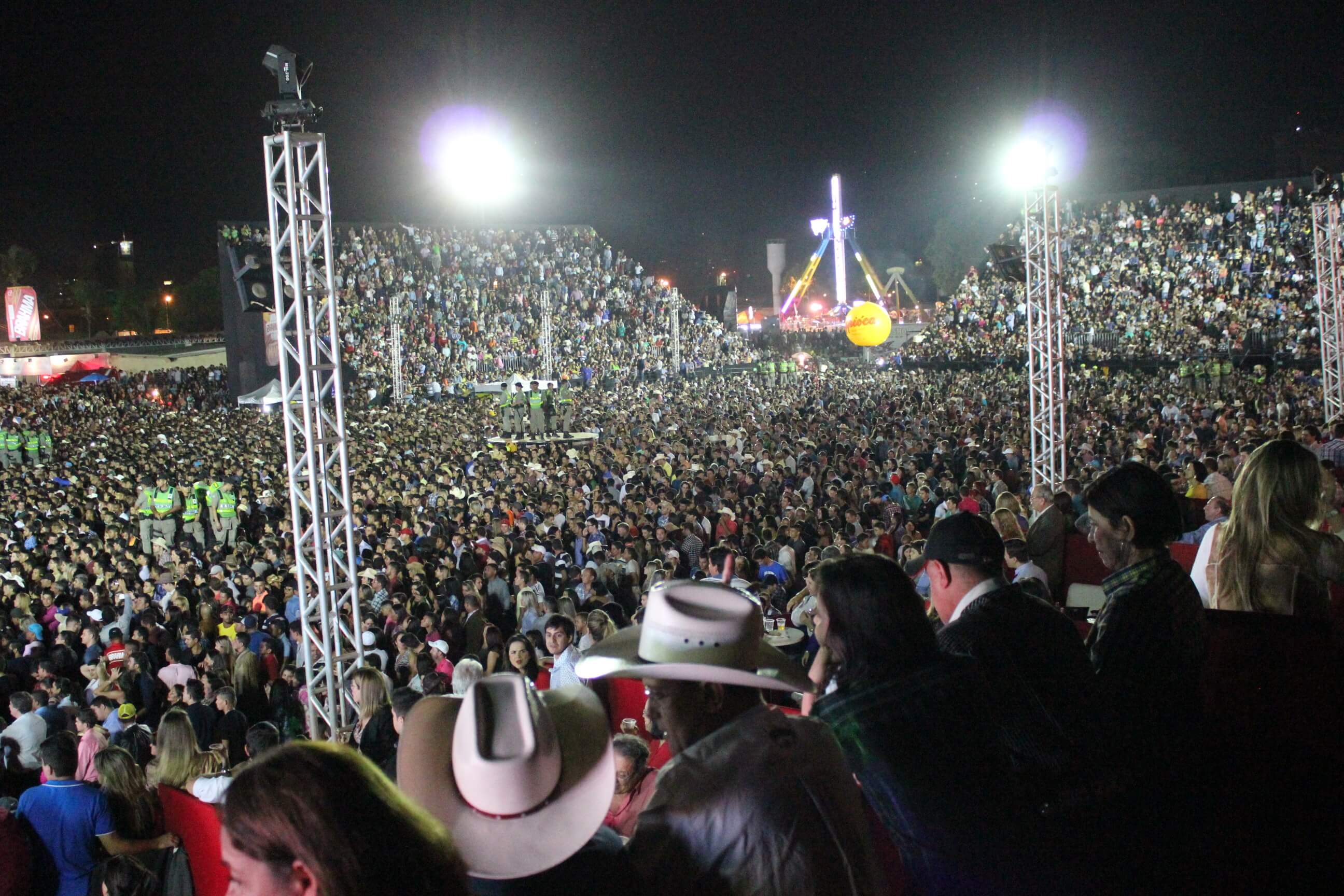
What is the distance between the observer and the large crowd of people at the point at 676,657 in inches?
63.6

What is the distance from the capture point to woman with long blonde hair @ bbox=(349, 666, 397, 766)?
517cm

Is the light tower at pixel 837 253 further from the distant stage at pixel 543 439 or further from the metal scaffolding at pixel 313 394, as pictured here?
the metal scaffolding at pixel 313 394

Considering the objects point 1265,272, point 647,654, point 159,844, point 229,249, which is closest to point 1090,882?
point 647,654

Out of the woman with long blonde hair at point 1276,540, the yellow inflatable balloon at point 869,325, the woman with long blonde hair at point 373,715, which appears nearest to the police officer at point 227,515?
the woman with long blonde hair at point 373,715

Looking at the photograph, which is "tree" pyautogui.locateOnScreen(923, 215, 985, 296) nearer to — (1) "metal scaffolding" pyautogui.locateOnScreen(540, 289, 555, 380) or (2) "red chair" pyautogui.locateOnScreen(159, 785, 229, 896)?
(1) "metal scaffolding" pyautogui.locateOnScreen(540, 289, 555, 380)

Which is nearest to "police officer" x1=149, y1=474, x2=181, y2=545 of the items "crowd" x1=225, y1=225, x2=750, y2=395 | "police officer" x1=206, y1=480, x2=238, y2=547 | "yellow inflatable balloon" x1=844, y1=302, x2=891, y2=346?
"police officer" x1=206, y1=480, x2=238, y2=547

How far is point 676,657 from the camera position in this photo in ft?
6.28

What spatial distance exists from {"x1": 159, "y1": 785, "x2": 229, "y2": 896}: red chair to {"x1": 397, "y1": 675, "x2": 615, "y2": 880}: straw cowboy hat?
240 cm

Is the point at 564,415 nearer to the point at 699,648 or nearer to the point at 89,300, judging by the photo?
the point at 699,648

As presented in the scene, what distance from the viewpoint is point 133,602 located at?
938 cm

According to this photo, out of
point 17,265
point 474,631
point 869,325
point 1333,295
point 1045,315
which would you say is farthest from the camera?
point 17,265

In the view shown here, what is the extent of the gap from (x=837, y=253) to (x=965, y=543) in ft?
189

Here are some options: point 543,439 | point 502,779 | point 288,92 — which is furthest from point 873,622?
point 543,439

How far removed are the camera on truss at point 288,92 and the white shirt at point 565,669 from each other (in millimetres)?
3709
